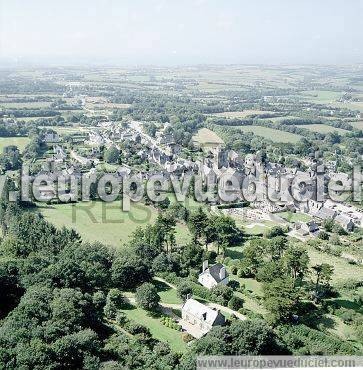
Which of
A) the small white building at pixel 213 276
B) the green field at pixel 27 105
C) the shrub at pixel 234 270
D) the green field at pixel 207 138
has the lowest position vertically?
the shrub at pixel 234 270

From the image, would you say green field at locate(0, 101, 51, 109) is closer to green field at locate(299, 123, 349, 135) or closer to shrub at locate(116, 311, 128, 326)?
green field at locate(299, 123, 349, 135)

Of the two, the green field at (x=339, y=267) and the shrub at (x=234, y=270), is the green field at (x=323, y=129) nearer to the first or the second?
the green field at (x=339, y=267)

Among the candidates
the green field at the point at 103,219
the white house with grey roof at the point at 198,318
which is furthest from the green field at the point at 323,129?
the white house with grey roof at the point at 198,318

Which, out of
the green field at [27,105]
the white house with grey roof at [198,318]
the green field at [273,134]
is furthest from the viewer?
the green field at [27,105]

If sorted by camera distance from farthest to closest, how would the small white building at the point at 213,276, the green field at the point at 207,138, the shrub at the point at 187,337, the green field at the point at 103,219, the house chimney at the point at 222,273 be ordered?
the green field at the point at 207,138
the green field at the point at 103,219
the house chimney at the point at 222,273
the small white building at the point at 213,276
the shrub at the point at 187,337

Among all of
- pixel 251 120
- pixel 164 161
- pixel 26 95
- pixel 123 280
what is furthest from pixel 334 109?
pixel 123 280

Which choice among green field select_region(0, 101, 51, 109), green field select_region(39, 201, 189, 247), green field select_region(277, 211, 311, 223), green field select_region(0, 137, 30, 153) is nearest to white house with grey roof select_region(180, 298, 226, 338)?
green field select_region(39, 201, 189, 247)
